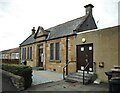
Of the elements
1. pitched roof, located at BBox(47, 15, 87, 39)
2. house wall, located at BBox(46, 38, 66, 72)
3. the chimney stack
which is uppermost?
the chimney stack

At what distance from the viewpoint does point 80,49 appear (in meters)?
13.9

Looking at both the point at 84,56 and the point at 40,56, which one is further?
the point at 40,56

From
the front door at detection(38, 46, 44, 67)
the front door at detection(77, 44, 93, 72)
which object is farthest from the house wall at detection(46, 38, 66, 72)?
the front door at detection(77, 44, 93, 72)

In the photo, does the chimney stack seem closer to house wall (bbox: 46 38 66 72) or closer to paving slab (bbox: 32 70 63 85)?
house wall (bbox: 46 38 66 72)

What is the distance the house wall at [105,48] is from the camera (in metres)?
11.2

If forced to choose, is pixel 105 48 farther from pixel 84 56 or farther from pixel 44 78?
pixel 44 78

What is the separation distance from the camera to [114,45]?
11148 mm

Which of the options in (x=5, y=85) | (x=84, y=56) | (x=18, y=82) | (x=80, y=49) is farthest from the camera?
(x=80, y=49)

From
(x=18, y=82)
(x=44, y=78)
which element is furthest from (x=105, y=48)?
(x=18, y=82)

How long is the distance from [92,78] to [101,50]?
7.13 feet

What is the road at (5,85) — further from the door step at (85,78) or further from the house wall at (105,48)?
the house wall at (105,48)

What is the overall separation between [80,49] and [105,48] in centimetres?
270

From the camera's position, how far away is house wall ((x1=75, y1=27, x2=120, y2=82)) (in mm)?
11156

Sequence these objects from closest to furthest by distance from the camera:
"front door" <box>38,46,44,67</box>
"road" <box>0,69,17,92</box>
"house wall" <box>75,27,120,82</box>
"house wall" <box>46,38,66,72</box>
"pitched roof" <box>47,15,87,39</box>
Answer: "road" <box>0,69,17,92</box>, "house wall" <box>75,27,120,82</box>, "house wall" <box>46,38,66,72</box>, "pitched roof" <box>47,15,87,39</box>, "front door" <box>38,46,44,67</box>
